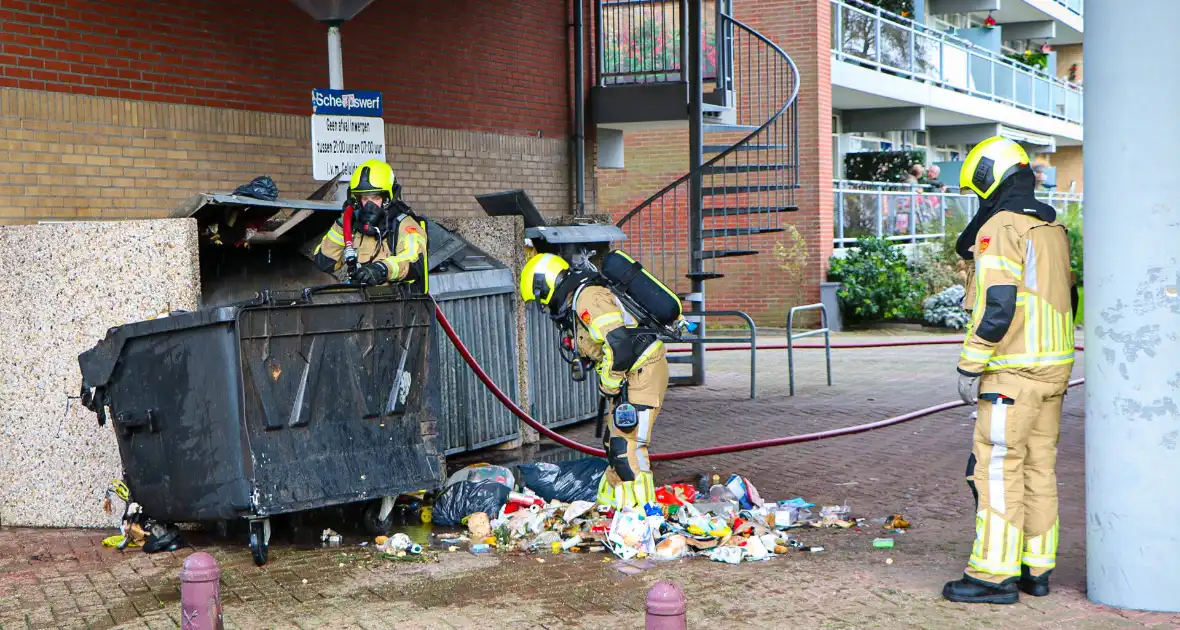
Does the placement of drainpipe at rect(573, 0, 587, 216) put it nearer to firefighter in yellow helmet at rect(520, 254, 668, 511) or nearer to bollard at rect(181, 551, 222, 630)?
firefighter in yellow helmet at rect(520, 254, 668, 511)

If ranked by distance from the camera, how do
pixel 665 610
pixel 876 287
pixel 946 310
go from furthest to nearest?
pixel 876 287 → pixel 946 310 → pixel 665 610

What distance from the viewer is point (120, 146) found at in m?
8.33

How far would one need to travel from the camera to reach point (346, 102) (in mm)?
8648

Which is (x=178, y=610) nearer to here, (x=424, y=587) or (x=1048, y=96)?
(x=424, y=587)

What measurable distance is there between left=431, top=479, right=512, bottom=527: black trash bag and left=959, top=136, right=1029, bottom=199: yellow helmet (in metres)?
3.07

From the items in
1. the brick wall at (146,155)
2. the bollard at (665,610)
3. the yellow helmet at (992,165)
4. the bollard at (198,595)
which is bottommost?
the bollard at (198,595)

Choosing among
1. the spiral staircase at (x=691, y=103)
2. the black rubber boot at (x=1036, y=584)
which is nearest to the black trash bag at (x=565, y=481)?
the black rubber boot at (x=1036, y=584)

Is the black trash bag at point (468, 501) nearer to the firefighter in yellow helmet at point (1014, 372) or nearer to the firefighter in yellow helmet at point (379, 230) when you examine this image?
the firefighter in yellow helmet at point (379, 230)

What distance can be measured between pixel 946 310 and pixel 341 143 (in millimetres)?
12553

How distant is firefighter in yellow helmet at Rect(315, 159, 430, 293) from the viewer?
23.1 ft

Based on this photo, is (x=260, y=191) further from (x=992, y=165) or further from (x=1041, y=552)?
(x=1041, y=552)

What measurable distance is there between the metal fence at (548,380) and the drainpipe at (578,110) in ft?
11.7

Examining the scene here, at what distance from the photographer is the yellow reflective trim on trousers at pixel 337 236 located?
24.1 feet

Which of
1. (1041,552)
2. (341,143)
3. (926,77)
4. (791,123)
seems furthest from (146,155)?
(926,77)
